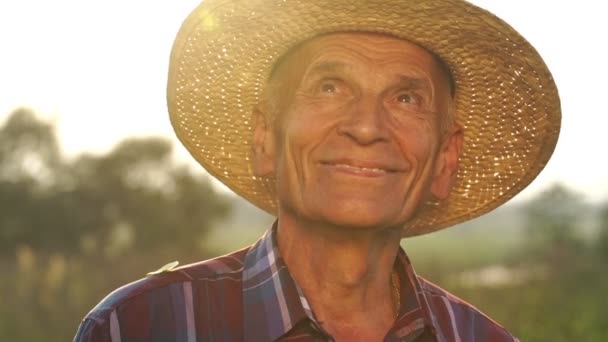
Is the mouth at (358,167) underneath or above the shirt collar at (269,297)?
above

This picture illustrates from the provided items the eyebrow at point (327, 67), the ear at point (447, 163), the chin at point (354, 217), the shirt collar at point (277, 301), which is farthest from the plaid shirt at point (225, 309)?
Result: the eyebrow at point (327, 67)

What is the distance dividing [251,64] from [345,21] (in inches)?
18.2

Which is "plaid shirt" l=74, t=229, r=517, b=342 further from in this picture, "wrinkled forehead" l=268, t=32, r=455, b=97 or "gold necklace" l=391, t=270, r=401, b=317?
"wrinkled forehead" l=268, t=32, r=455, b=97

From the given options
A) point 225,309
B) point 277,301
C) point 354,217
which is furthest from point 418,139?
point 225,309

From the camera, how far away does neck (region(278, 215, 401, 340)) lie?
3334 millimetres

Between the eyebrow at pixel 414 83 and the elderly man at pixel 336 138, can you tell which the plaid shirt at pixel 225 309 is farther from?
the eyebrow at pixel 414 83

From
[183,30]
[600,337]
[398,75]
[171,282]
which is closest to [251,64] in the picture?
[183,30]

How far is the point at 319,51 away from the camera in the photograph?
3430mm

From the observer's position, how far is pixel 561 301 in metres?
14.6

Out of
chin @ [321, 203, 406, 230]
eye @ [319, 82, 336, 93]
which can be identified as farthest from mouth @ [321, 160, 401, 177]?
Answer: eye @ [319, 82, 336, 93]

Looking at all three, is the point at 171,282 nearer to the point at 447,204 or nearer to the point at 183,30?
the point at 183,30

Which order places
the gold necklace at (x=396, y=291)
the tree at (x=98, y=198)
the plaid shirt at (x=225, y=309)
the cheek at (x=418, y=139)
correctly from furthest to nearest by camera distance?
1. the tree at (x=98, y=198)
2. the gold necklace at (x=396, y=291)
3. the cheek at (x=418, y=139)
4. the plaid shirt at (x=225, y=309)

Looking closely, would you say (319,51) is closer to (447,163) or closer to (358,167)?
(358,167)

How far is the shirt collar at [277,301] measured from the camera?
10.3 feet
